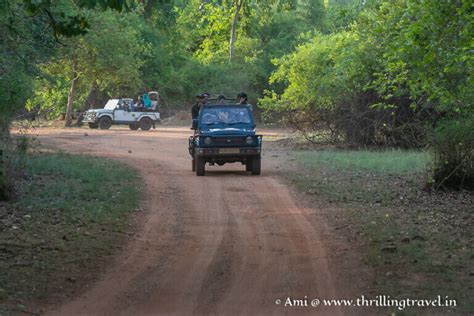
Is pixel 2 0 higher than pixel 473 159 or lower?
higher

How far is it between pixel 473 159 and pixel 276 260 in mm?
7676

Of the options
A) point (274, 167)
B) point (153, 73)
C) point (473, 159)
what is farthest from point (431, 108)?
point (153, 73)

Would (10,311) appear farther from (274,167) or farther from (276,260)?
(274,167)

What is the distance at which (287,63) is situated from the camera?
33.4 m

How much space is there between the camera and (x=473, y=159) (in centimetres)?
1574

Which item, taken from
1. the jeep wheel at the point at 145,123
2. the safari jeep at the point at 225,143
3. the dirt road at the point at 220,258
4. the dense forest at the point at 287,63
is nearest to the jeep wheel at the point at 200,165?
the safari jeep at the point at 225,143

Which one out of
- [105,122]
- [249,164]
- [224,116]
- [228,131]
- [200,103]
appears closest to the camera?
[228,131]

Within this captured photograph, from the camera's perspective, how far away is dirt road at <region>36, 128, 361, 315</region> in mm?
7484

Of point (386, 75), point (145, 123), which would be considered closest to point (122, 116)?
point (145, 123)

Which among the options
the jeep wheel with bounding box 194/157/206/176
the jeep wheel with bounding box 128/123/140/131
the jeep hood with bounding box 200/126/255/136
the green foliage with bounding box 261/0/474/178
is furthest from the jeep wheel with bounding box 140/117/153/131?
the jeep wheel with bounding box 194/157/206/176

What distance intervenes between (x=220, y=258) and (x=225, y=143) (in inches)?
377

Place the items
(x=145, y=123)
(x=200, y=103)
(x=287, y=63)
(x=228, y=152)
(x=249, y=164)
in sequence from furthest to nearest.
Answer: (x=145, y=123) < (x=287, y=63) < (x=200, y=103) < (x=249, y=164) < (x=228, y=152)

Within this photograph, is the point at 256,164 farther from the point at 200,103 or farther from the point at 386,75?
the point at 386,75

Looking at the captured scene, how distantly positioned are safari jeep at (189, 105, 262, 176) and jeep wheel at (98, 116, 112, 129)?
25307 millimetres
